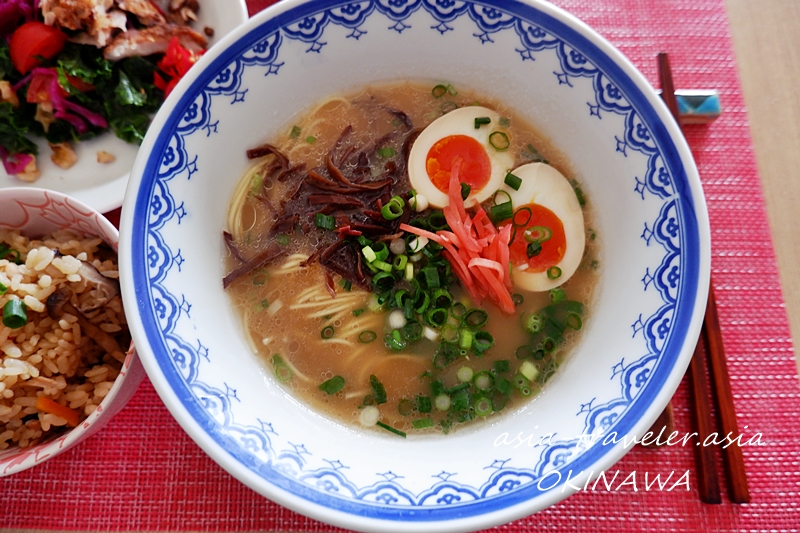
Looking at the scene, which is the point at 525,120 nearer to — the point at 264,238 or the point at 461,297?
the point at 461,297

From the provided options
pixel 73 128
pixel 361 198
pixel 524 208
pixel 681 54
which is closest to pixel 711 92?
pixel 681 54

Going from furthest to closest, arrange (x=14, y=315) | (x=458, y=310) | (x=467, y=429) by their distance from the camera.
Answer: (x=458, y=310) < (x=467, y=429) < (x=14, y=315)

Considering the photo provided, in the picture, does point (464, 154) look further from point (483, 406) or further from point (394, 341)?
point (483, 406)

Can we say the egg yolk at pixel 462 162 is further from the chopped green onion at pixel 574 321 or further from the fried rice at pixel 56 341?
the fried rice at pixel 56 341

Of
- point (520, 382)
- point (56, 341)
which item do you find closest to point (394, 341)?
point (520, 382)

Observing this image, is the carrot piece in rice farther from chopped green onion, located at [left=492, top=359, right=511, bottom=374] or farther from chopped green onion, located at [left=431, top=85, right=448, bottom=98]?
chopped green onion, located at [left=431, top=85, right=448, bottom=98]

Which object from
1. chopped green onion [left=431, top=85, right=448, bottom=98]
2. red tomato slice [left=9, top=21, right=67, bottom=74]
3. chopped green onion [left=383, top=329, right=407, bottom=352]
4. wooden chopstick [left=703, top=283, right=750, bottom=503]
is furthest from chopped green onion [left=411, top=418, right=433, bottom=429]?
red tomato slice [left=9, top=21, right=67, bottom=74]
